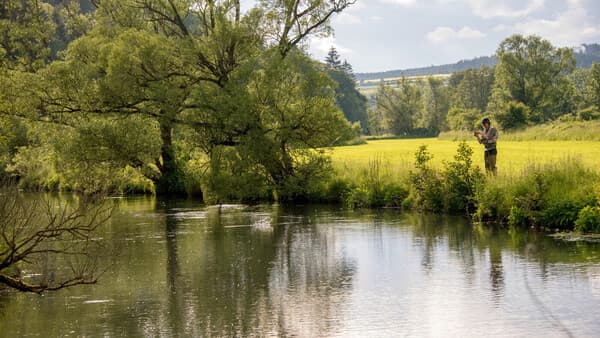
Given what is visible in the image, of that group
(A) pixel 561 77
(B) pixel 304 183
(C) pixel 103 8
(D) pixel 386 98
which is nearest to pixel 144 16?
(C) pixel 103 8

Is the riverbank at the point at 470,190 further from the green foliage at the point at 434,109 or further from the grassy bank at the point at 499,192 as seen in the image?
the green foliage at the point at 434,109

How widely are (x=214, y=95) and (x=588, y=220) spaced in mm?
18692

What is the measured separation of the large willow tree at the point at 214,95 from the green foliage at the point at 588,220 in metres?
14.9

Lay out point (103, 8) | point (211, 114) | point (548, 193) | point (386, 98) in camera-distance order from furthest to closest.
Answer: point (386, 98) < point (103, 8) < point (211, 114) < point (548, 193)

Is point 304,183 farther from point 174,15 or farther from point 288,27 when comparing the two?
point 174,15

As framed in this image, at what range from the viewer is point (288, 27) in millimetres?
37312

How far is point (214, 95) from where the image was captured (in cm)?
3484

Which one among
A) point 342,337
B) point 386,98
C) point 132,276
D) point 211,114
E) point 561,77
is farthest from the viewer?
point 386,98

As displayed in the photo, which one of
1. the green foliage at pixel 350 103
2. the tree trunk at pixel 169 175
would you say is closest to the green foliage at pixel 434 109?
the green foliage at pixel 350 103

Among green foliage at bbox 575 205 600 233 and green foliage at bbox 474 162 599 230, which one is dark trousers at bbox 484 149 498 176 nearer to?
green foliage at bbox 474 162 599 230

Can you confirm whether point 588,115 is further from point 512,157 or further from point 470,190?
point 470,190

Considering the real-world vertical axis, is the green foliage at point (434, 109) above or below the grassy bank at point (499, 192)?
above

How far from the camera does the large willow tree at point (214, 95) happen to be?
34.3 m

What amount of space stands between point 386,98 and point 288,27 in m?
103
